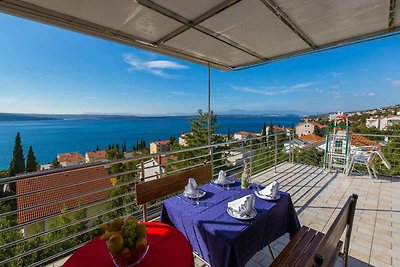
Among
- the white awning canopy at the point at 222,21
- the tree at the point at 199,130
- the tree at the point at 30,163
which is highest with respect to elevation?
the white awning canopy at the point at 222,21

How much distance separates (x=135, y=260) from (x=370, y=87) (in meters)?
26.2

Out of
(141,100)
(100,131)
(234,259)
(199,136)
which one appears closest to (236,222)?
(234,259)

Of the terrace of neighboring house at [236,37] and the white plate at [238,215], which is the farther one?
the terrace of neighboring house at [236,37]

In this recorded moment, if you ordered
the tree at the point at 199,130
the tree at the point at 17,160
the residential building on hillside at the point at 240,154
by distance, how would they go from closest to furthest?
the residential building on hillside at the point at 240,154 < the tree at the point at 199,130 < the tree at the point at 17,160

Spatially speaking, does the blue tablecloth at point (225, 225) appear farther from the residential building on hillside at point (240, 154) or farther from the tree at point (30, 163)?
the tree at point (30, 163)

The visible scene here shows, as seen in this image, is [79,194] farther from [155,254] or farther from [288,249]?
[288,249]

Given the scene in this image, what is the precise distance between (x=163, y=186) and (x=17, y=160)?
95.2 feet

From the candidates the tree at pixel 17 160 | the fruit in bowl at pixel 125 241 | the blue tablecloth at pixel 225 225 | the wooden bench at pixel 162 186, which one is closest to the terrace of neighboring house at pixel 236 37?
the wooden bench at pixel 162 186

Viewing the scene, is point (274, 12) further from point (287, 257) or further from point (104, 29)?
point (287, 257)

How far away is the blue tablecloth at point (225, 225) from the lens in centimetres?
118

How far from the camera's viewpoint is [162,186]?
1918mm

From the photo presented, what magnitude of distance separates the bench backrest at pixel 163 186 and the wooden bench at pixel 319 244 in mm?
1097

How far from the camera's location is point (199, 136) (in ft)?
69.9

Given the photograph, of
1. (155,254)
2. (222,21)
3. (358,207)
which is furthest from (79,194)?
(358,207)
